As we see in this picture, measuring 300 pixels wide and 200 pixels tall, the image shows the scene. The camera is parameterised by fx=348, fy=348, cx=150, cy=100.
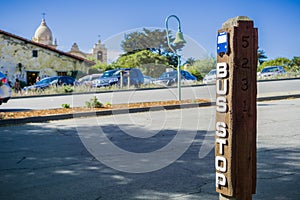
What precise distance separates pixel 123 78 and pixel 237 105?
69.9 ft

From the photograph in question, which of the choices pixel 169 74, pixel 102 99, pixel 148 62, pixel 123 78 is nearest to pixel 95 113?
pixel 102 99

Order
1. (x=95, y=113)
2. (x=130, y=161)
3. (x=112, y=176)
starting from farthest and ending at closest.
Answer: (x=95, y=113) < (x=130, y=161) < (x=112, y=176)

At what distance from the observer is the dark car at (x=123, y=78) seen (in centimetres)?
2314

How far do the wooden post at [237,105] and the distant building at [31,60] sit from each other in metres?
33.4

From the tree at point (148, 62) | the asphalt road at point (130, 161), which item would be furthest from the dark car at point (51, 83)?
the asphalt road at point (130, 161)

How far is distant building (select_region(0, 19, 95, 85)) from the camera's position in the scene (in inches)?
1312

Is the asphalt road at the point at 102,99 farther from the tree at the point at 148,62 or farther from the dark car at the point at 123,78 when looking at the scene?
the dark car at the point at 123,78

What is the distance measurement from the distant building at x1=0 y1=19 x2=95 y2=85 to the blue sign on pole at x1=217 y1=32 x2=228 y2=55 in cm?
3331

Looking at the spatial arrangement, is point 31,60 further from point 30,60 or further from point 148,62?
point 148,62

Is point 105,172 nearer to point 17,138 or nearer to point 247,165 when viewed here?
point 247,165

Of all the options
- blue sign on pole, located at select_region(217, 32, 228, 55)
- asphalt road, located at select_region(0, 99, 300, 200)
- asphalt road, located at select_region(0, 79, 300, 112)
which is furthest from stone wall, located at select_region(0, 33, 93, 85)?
blue sign on pole, located at select_region(217, 32, 228, 55)

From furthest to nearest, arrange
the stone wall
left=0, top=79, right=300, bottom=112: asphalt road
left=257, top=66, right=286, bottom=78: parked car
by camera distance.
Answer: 1. left=257, top=66, right=286, bottom=78: parked car
2. the stone wall
3. left=0, top=79, right=300, bottom=112: asphalt road

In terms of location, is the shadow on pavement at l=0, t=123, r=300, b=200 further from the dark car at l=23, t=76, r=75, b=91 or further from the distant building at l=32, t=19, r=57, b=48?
the distant building at l=32, t=19, r=57, b=48

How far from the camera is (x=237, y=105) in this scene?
245cm
